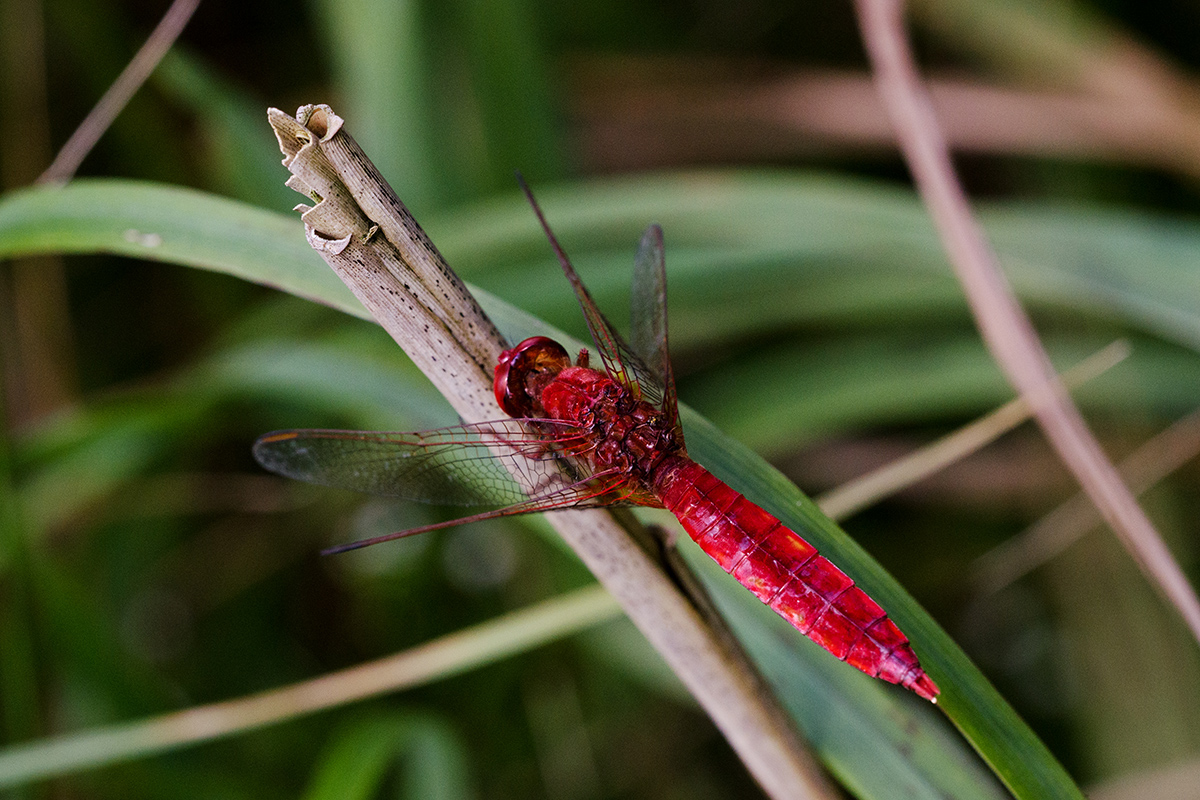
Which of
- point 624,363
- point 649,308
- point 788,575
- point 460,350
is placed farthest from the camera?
point 649,308

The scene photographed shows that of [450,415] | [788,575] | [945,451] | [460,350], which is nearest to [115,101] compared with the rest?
[450,415]

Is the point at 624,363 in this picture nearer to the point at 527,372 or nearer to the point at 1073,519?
the point at 527,372

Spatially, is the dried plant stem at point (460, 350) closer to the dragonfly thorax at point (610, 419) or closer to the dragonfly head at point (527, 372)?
the dragonfly head at point (527, 372)

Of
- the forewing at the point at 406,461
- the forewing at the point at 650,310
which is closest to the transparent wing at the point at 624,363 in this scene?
the forewing at the point at 650,310

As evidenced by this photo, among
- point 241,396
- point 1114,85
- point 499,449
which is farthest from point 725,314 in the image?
point 1114,85

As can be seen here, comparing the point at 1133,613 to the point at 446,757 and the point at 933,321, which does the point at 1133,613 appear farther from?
the point at 446,757

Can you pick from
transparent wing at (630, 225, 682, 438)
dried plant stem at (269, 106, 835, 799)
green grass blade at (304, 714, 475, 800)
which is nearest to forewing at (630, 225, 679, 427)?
transparent wing at (630, 225, 682, 438)

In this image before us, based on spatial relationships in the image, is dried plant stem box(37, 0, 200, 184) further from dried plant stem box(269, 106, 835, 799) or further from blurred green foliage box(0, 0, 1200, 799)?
dried plant stem box(269, 106, 835, 799)
